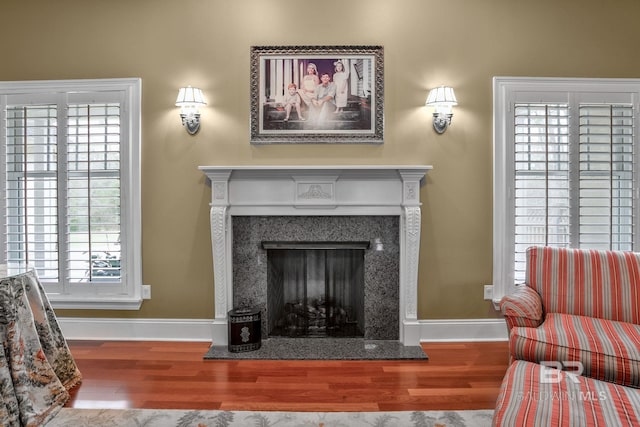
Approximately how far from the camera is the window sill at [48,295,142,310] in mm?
3439

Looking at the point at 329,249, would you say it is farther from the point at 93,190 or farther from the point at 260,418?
the point at 93,190

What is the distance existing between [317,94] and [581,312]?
→ 102 inches

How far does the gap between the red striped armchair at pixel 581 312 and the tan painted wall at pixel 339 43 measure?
789 millimetres

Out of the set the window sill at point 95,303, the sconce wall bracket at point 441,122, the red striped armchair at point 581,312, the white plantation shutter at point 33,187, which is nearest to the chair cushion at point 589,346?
the red striped armchair at point 581,312

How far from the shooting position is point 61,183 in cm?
344

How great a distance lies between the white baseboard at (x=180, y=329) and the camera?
135 inches

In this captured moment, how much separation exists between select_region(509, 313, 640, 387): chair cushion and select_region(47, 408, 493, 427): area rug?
1.57ft

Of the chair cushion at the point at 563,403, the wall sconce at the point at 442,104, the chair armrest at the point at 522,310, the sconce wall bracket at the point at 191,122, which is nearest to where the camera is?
the chair cushion at the point at 563,403

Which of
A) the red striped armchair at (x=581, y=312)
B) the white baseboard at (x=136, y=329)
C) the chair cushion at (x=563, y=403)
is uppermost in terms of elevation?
the red striped armchair at (x=581, y=312)

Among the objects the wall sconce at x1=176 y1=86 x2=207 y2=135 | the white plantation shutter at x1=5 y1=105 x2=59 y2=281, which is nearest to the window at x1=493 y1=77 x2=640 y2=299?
the wall sconce at x1=176 y1=86 x2=207 y2=135

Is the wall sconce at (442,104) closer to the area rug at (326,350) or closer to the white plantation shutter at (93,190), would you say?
the area rug at (326,350)

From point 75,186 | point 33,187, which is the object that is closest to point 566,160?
point 75,186

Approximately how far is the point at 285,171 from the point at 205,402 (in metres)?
1.80

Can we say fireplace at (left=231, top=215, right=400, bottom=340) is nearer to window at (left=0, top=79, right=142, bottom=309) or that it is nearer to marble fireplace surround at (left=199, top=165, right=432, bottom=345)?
marble fireplace surround at (left=199, top=165, right=432, bottom=345)
